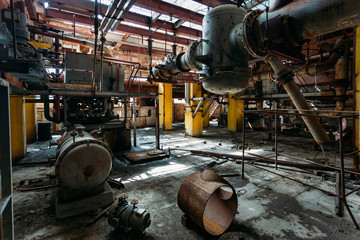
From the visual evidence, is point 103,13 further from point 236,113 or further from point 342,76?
point 236,113

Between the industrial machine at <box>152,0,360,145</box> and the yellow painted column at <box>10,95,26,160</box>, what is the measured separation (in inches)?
207

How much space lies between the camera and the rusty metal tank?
258 centimetres

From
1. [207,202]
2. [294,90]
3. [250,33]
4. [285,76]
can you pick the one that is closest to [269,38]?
[250,33]

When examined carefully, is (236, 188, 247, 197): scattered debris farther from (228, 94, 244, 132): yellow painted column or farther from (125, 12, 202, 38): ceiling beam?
(228, 94, 244, 132): yellow painted column

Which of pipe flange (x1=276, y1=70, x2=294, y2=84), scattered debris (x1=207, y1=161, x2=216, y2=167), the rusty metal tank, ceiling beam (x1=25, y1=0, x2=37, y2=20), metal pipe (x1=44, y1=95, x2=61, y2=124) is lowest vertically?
scattered debris (x1=207, y1=161, x2=216, y2=167)

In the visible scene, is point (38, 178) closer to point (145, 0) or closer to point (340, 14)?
point (145, 0)

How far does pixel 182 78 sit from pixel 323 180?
5.24 m

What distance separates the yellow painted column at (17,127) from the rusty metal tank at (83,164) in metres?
4.09

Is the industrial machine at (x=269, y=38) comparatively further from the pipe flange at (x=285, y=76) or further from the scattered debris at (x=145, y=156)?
the scattered debris at (x=145, y=156)

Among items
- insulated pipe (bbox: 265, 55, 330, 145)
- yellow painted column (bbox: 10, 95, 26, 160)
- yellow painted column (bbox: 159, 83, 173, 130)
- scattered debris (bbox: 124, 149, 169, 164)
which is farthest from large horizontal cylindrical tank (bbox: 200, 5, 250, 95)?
yellow painted column (bbox: 159, 83, 173, 130)

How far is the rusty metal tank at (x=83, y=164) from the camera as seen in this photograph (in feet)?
8.47

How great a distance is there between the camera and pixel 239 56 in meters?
3.10

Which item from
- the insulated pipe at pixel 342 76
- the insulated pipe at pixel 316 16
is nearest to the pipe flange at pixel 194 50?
the insulated pipe at pixel 316 16

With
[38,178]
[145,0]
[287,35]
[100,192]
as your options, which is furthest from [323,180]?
[38,178]
